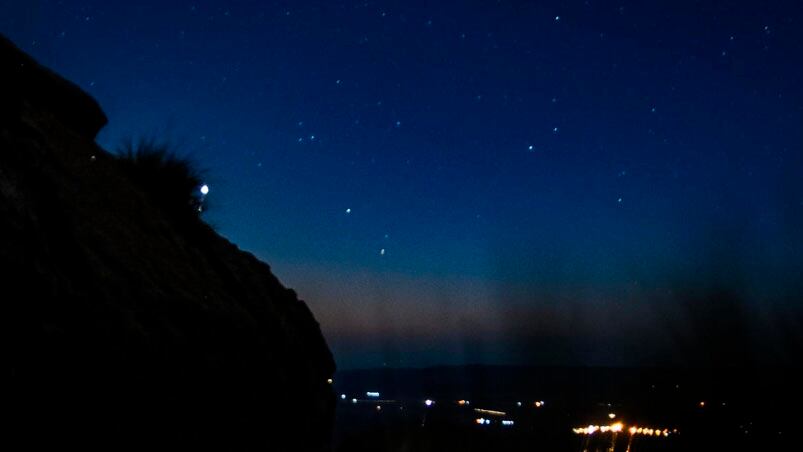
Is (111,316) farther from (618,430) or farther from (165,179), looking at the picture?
(618,430)

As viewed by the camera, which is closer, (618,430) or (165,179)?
(165,179)

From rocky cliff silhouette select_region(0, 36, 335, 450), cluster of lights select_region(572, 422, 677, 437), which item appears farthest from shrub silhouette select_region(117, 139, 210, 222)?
cluster of lights select_region(572, 422, 677, 437)

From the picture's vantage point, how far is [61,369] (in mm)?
2990

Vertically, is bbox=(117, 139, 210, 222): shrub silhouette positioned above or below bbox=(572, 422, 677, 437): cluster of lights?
above

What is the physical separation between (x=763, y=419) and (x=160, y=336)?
38.6 metres

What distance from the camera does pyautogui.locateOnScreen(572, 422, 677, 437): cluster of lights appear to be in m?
38.1

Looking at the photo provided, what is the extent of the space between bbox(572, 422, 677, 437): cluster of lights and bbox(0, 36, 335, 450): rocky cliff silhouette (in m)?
33.8

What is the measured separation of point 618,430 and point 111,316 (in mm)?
40585

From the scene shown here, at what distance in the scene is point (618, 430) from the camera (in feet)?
130

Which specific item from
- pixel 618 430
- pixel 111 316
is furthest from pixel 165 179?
pixel 618 430

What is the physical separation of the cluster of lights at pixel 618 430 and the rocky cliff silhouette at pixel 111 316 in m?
33.8

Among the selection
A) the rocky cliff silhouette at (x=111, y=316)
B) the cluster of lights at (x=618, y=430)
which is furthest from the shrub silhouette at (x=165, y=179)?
the cluster of lights at (x=618, y=430)

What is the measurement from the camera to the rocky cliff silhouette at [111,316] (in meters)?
2.92

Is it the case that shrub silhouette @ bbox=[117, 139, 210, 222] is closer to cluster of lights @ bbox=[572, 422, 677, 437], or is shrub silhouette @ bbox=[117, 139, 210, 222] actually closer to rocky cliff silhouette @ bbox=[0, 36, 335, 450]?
rocky cliff silhouette @ bbox=[0, 36, 335, 450]
